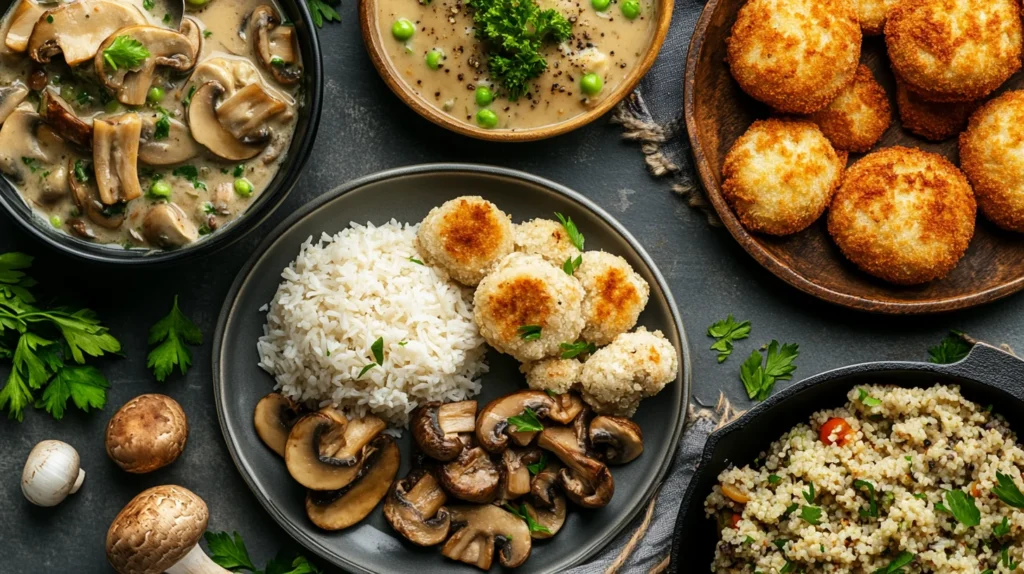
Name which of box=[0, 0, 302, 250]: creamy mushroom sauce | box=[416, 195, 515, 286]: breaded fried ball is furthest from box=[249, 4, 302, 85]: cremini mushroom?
box=[416, 195, 515, 286]: breaded fried ball

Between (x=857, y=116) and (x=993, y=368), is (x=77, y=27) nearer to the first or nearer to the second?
(x=857, y=116)

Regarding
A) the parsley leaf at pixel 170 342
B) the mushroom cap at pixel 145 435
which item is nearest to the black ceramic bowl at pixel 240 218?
the parsley leaf at pixel 170 342

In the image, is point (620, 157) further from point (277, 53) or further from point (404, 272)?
point (277, 53)

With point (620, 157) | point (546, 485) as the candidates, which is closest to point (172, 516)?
point (546, 485)

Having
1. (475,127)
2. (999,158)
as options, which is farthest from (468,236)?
(999,158)

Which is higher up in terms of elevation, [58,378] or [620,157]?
[620,157]

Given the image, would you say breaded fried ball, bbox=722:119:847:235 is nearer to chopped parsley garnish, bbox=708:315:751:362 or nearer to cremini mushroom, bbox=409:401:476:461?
chopped parsley garnish, bbox=708:315:751:362
